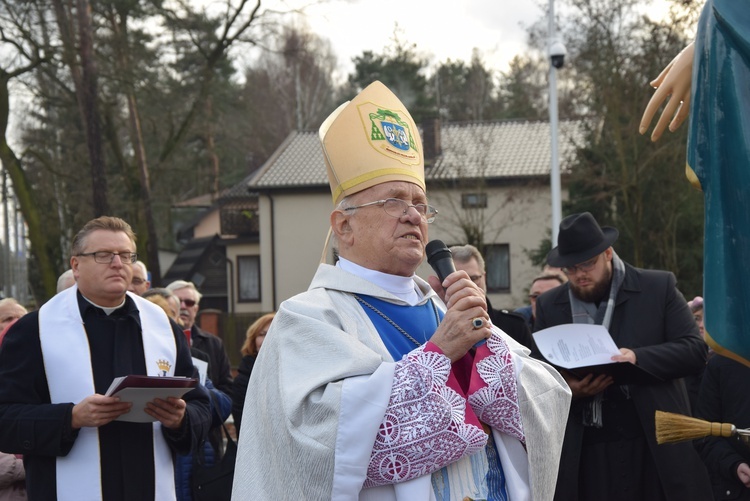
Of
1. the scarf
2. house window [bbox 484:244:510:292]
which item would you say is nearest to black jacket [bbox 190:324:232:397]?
the scarf

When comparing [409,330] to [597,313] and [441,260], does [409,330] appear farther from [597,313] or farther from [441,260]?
[597,313]

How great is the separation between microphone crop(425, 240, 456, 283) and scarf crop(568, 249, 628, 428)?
2.24 m

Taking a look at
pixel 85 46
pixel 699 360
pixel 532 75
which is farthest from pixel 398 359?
pixel 532 75

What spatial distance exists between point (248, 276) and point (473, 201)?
48.0 ft

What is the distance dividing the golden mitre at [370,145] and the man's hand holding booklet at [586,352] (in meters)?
1.69

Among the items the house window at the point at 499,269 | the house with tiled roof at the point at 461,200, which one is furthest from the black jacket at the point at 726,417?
the house window at the point at 499,269

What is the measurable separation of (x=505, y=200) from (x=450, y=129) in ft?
20.2

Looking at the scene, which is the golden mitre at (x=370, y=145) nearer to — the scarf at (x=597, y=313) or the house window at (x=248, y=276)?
the scarf at (x=597, y=313)

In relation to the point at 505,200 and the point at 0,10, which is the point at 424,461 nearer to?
the point at 0,10

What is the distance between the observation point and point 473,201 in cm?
2864

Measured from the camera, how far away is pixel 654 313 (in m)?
5.54

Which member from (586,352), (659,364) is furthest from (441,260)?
(659,364)

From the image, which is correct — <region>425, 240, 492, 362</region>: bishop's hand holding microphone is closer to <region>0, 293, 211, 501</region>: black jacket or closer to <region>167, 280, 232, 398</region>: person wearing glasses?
<region>0, 293, 211, 501</region>: black jacket

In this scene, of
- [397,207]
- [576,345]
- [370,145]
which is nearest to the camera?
[397,207]
